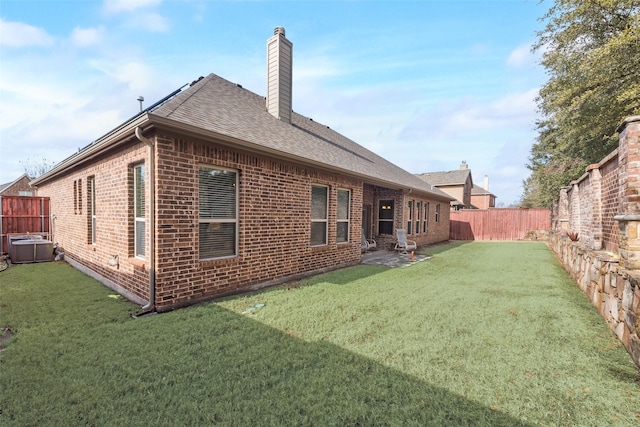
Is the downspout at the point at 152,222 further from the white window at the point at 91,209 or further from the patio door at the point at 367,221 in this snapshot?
the patio door at the point at 367,221

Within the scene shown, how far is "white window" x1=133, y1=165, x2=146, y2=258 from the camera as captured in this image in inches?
210

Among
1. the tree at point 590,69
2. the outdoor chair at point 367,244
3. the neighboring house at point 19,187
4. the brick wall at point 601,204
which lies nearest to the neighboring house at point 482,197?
the tree at point 590,69

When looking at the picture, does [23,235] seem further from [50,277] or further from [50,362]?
[50,362]

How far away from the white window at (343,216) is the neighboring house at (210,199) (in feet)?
0.15

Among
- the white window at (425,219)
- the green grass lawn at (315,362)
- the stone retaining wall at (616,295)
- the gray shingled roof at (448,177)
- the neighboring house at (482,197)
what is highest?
the gray shingled roof at (448,177)

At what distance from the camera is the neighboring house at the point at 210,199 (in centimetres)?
472

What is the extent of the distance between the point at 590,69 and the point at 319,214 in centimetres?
1275

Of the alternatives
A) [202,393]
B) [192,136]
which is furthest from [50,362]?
[192,136]

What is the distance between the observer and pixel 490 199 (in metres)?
42.4

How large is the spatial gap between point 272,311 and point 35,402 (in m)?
2.84

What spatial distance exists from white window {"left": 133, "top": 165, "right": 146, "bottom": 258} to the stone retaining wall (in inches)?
281

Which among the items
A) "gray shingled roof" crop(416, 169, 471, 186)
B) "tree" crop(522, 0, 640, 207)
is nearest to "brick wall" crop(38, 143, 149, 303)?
"tree" crop(522, 0, 640, 207)

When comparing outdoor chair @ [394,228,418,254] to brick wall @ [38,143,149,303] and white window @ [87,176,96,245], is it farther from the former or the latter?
white window @ [87,176,96,245]

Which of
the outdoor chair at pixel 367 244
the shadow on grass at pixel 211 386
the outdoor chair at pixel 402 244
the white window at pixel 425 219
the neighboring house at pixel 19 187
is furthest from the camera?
the neighboring house at pixel 19 187
